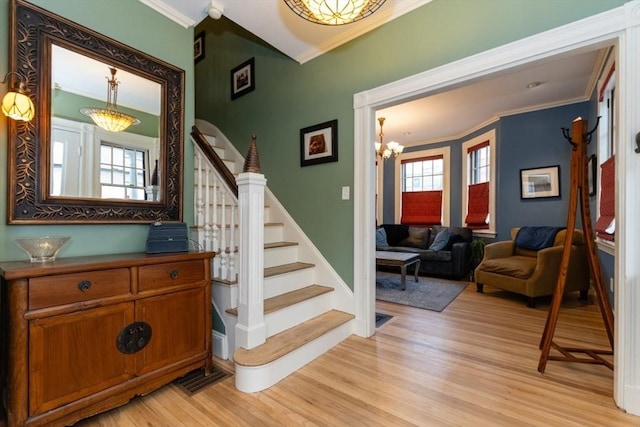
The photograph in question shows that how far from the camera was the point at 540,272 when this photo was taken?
3.18 meters

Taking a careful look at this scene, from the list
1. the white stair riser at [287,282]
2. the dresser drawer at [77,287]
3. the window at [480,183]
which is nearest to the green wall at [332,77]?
the white stair riser at [287,282]

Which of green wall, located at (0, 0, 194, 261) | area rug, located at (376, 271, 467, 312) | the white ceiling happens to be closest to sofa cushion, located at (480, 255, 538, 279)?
area rug, located at (376, 271, 467, 312)

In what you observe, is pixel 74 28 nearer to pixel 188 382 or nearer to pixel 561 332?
pixel 188 382

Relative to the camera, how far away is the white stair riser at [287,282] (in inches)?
94.1

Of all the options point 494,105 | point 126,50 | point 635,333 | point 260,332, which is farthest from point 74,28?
point 494,105

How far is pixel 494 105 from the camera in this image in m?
4.35

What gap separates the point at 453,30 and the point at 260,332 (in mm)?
2466

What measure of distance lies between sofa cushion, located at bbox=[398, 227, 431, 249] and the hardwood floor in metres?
2.82

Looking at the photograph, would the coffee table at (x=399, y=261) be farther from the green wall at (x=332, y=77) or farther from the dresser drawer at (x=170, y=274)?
the dresser drawer at (x=170, y=274)

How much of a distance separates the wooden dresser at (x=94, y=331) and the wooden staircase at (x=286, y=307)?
30 cm

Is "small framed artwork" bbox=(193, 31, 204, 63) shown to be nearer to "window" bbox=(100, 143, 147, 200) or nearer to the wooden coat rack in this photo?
"window" bbox=(100, 143, 147, 200)

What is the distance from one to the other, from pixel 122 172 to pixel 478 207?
5420 millimetres

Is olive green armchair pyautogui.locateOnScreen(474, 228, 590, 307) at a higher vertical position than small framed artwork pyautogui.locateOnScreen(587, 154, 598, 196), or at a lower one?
lower

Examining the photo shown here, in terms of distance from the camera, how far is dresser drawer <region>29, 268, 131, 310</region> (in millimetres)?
1281
